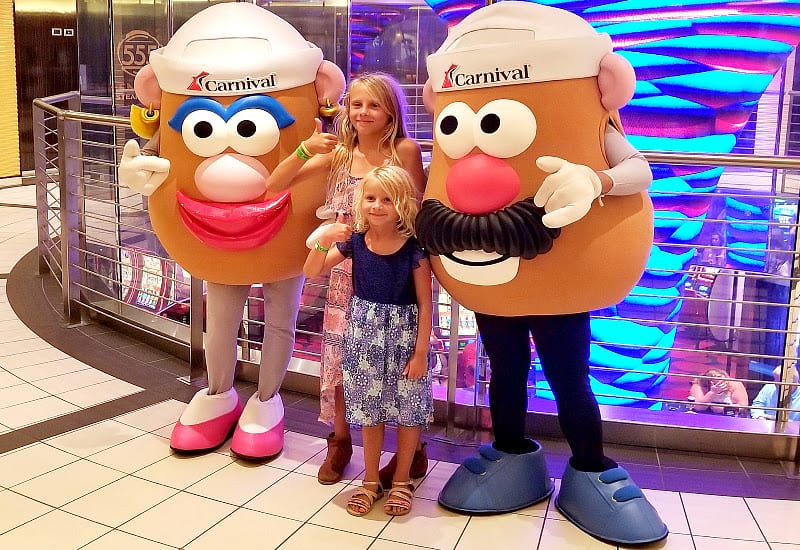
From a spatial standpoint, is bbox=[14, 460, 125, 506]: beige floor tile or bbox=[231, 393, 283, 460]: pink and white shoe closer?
bbox=[14, 460, 125, 506]: beige floor tile

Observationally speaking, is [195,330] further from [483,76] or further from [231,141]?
[483,76]

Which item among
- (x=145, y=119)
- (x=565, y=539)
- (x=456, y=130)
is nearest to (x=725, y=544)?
(x=565, y=539)

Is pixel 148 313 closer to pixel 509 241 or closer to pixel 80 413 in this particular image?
pixel 80 413

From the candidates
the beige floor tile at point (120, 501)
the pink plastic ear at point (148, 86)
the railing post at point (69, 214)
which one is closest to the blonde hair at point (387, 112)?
the pink plastic ear at point (148, 86)

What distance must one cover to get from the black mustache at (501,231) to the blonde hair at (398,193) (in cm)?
15

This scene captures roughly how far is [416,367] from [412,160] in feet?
2.18

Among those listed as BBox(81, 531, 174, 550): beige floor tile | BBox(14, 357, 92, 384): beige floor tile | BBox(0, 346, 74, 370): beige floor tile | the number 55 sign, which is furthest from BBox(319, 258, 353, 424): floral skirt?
the number 55 sign

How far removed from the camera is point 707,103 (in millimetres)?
3902

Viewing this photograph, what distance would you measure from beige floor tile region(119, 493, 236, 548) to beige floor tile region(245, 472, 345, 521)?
0.11 metres

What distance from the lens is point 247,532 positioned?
2342 millimetres

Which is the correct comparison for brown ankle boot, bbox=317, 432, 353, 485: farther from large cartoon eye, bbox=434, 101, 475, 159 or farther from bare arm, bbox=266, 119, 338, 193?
large cartoon eye, bbox=434, 101, 475, 159

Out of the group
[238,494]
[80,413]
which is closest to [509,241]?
[238,494]

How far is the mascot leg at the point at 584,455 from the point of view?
230 cm

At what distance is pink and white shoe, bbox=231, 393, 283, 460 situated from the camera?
282cm
